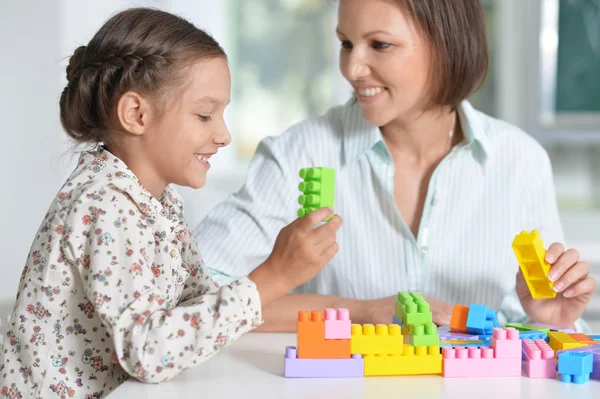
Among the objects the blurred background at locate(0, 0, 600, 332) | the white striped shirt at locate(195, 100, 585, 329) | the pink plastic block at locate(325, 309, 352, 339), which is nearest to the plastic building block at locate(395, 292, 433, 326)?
the pink plastic block at locate(325, 309, 352, 339)

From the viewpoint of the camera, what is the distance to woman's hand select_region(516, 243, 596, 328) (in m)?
1.37

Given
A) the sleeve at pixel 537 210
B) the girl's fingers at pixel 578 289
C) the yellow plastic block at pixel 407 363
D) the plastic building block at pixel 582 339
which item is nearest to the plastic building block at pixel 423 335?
the yellow plastic block at pixel 407 363

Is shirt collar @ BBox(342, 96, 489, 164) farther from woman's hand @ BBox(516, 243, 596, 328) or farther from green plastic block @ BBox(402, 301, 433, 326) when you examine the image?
green plastic block @ BBox(402, 301, 433, 326)

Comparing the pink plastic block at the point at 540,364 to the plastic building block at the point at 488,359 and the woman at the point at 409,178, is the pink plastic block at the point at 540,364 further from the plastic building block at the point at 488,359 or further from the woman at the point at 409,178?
the woman at the point at 409,178

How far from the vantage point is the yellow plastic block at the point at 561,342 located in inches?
47.1

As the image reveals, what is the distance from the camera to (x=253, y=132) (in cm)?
362

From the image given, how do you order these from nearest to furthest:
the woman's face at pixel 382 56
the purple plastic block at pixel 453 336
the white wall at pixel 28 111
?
1. the purple plastic block at pixel 453 336
2. the woman's face at pixel 382 56
3. the white wall at pixel 28 111

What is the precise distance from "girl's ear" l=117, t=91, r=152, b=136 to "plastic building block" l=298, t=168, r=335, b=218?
0.85 ft

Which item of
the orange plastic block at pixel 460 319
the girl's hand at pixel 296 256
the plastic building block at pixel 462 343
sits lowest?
the plastic building block at pixel 462 343

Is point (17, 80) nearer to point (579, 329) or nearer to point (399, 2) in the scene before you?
point (399, 2)

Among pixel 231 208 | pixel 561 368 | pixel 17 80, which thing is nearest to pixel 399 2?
pixel 231 208

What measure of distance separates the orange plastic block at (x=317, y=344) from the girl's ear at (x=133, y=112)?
0.39 meters

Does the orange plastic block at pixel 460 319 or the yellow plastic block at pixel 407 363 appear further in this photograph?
the orange plastic block at pixel 460 319

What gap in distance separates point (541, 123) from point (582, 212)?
0.40m
